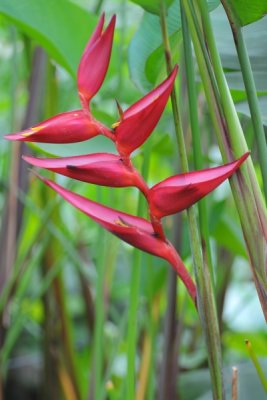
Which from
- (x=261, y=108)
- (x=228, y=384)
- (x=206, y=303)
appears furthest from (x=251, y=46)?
(x=228, y=384)

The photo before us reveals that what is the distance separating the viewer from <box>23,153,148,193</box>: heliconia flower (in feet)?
0.76

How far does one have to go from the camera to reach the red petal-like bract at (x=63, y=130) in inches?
9.2

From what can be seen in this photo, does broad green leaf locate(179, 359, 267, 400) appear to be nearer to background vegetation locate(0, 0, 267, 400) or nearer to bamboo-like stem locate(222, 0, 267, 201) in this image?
background vegetation locate(0, 0, 267, 400)

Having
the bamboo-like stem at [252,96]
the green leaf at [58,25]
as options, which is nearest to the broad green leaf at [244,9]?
A: the bamboo-like stem at [252,96]

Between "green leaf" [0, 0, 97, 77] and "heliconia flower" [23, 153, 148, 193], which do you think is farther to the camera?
"green leaf" [0, 0, 97, 77]

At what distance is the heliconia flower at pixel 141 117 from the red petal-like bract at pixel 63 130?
1 cm

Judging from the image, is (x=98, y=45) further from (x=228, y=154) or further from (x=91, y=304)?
(x=91, y=304)

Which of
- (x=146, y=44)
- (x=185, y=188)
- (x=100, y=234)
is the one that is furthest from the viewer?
(x=100, y=234)

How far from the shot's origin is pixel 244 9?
0.84 feet

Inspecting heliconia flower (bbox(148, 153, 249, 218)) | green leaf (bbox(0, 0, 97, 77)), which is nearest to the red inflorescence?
heliconia flower (bbox(148, 153, 249, 218))

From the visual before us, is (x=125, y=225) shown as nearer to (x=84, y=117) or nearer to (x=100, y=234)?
(x=84, y=117)

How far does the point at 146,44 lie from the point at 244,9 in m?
0.10

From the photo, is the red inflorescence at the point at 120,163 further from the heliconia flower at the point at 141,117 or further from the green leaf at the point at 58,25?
the green leaf at the point at 58,25

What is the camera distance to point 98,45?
25cm
